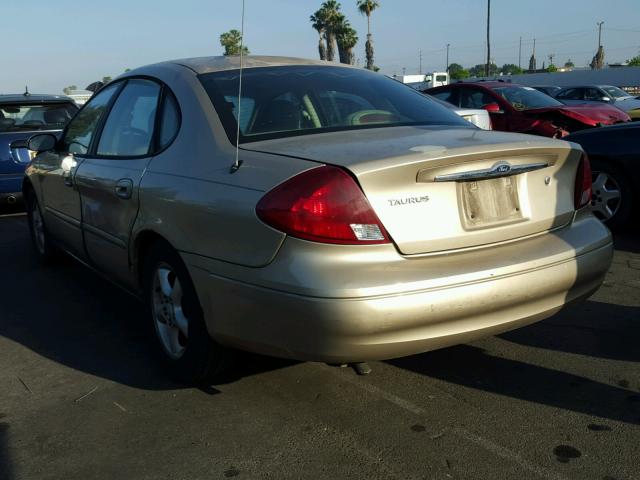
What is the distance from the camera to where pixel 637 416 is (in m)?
2.99

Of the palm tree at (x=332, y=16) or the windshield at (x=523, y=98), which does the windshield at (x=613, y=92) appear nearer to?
the windshield at (x=523, y=98)

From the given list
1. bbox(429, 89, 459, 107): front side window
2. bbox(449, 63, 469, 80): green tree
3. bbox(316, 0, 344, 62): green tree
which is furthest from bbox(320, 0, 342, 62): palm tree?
bbox(429, 89, 459, 107): front side window

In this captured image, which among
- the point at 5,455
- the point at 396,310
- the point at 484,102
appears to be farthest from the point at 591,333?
the point at 484,102

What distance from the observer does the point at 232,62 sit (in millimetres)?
3932

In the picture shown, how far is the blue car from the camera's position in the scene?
851cm

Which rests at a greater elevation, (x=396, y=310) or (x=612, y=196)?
(x=396, y=310)

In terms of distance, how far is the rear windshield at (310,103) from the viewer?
3350 mm

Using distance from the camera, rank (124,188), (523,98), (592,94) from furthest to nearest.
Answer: (592,94) → (523,98) → (124,188)

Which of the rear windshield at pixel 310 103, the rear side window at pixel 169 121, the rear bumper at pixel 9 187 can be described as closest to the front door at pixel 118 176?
the rear side window at pixel 169 121

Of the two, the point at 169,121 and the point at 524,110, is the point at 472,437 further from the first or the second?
the point at 524,110

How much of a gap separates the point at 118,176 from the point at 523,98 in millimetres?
9524

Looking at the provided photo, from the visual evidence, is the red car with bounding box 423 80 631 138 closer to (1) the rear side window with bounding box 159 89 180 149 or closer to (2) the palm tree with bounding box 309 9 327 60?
(1) the rear side window with bounding box 159 89 180 149

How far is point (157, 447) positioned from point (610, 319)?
2.78 meters

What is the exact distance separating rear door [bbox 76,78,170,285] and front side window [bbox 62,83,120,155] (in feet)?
0.66
